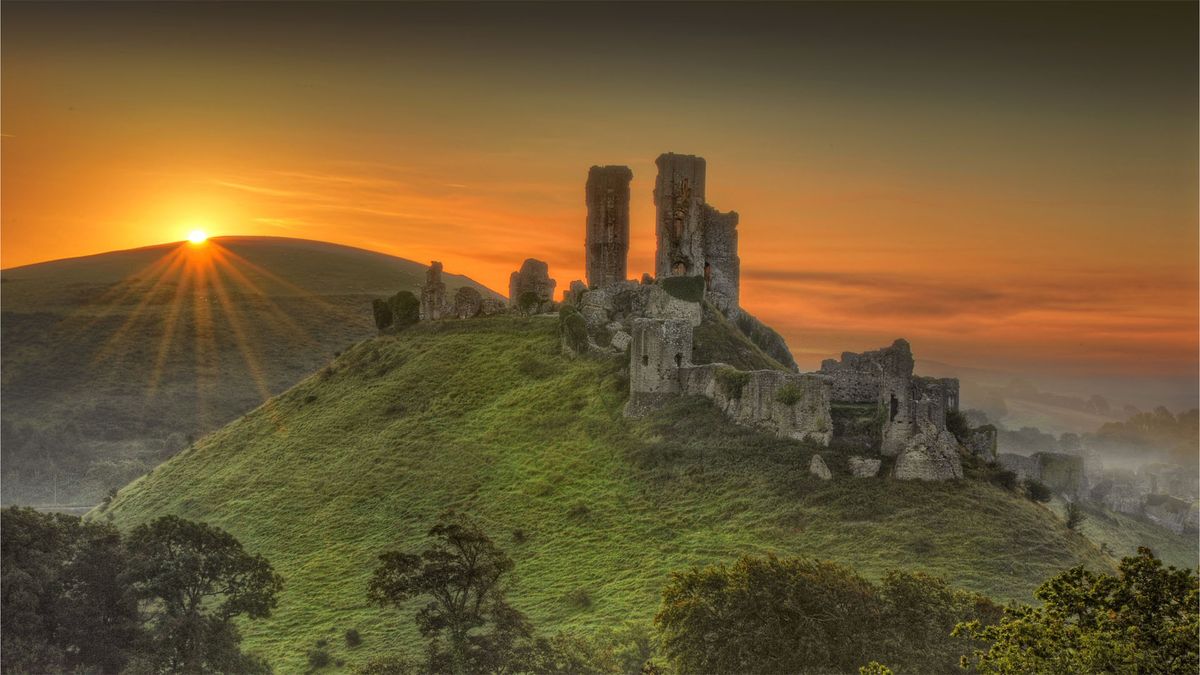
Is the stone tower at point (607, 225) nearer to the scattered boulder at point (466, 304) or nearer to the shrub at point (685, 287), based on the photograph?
the scattered boulder at point (466, 304)

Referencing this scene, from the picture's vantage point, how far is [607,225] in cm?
9350

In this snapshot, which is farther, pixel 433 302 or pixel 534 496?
pixel 433 302

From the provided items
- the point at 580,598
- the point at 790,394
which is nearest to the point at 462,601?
the point at 580,598

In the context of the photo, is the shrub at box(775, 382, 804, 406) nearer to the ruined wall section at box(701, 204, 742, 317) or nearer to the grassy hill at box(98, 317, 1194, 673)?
the grassy hill at box(98, 317, 1194, 673)

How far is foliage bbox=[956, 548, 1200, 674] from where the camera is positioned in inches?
918

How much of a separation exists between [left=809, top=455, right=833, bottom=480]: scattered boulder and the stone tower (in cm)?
3919

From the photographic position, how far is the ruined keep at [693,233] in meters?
85.1

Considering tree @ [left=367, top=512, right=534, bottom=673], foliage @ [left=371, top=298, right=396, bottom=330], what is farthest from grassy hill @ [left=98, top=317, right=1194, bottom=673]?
foliage @ [left=371, top=298, right=396, bottom=330]

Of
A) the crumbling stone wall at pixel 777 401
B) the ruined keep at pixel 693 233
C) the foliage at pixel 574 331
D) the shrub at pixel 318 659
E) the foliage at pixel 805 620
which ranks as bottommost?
the shrub at pixel 318 659

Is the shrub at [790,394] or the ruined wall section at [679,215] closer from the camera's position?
the shrub at [790,394]

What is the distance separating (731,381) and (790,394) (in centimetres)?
492

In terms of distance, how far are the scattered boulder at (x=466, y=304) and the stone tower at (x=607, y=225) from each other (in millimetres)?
9061

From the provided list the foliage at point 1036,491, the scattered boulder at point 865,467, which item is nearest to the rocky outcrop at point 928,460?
the scattered boulder at point 865,467

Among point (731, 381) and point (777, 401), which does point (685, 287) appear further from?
point (777, 401)
